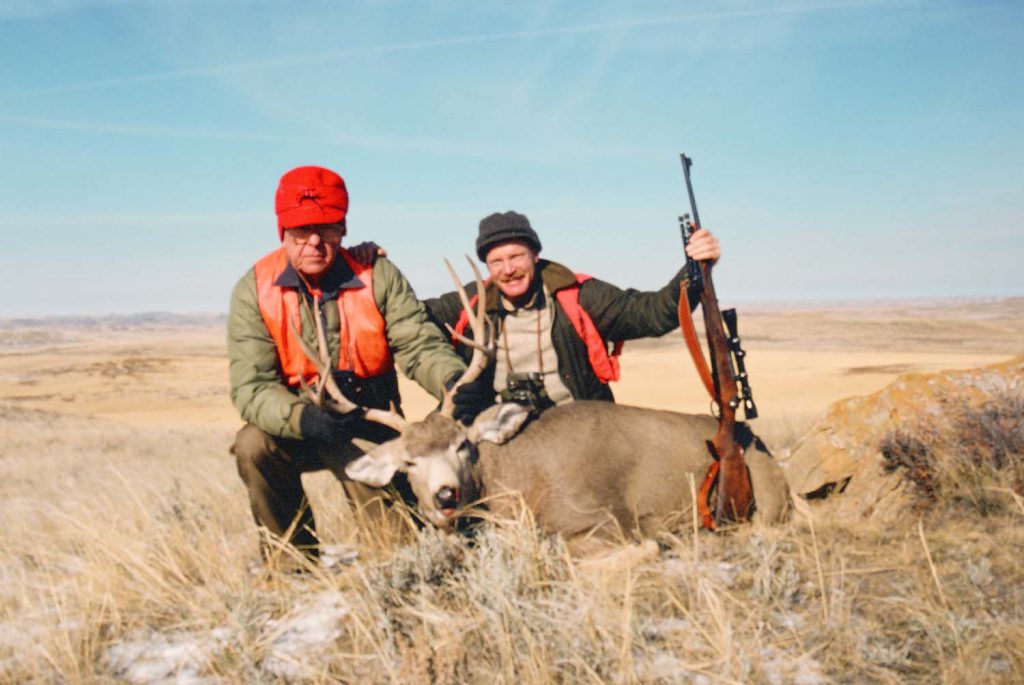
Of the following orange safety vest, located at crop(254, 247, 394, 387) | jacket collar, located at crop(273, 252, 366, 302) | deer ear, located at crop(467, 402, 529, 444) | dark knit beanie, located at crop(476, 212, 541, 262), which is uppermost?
dark knit beanie, located at crop(476, 212, 541, 262)

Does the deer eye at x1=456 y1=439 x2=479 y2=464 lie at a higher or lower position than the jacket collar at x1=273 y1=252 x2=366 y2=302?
lower

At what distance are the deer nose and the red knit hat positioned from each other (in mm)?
1861

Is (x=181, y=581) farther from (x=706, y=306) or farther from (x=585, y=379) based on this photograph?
(x=706, y=306)

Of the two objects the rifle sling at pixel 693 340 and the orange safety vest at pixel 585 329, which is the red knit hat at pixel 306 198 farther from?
the rifle sling at pixel 693 340

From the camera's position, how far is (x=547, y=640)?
3.04 metres

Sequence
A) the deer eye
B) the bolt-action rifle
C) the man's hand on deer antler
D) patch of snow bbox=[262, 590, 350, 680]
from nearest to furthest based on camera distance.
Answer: patch of snow bbox=[262, 590, 350, 680], the deer eye, the man's hand on deer antler, the bolt-action rifle

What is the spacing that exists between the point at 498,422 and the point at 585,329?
1198mm

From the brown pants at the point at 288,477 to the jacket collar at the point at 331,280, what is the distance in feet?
3.11

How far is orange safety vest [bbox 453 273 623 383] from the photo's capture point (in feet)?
18.3

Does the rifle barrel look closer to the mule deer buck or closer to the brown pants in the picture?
the mule deer buck

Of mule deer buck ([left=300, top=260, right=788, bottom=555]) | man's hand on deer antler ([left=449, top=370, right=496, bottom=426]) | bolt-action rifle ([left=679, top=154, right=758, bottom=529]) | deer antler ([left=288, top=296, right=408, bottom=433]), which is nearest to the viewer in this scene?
deer antler ([left=288, top=296, right=408, bottom=433])

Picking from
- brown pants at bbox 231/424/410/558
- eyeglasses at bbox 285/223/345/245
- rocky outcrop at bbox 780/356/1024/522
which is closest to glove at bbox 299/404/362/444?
brown pants at bbox 231/424/410/558

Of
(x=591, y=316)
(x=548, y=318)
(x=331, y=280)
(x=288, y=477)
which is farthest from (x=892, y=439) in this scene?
(x=288, y=477)

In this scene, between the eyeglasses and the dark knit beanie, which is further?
the dark knit beanie
